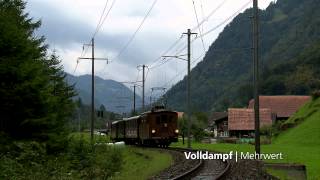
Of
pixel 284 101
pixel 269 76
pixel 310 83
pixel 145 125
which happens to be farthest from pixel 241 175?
pixel 269 76

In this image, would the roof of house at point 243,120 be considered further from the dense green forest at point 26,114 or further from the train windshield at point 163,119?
the dense green forest at point 26,114

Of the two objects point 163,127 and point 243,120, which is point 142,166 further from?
point 243,120

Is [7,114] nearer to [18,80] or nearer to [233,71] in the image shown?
[18,80]

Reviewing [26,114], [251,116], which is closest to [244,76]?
[251,116]

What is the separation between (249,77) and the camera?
189000 millimetres

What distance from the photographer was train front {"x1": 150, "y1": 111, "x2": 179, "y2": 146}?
49344mm

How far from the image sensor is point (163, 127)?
163ft

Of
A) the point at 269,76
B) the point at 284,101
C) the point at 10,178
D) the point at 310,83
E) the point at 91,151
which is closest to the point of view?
the point at 10,178

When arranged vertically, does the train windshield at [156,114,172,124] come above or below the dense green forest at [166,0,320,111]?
below

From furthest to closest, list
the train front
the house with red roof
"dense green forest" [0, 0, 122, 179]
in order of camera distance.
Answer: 1. the house with red roof
2. the train front
3. "dense green forest" [0, 0, 122, 179]

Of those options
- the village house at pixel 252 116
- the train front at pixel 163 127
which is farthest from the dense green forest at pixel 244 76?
the train front at pixel 163 127

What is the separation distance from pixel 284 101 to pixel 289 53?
82687mm

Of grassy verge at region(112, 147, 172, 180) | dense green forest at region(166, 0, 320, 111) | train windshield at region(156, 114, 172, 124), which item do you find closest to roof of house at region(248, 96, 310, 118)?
dense green forest at region(166, 0, 320, 111)

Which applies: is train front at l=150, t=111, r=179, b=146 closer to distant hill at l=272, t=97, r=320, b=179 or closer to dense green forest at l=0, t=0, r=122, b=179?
distant hill at l=272, t=97, r=320, b=179
